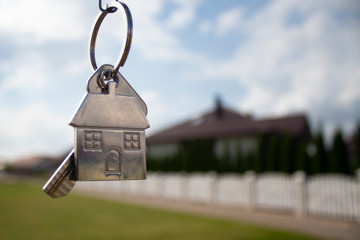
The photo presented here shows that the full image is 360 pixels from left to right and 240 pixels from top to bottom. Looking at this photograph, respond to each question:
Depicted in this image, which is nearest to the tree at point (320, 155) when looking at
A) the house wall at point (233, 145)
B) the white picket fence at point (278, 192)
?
the white picket fence at point (278, 192)

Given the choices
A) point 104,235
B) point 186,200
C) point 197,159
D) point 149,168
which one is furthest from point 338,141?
point 149,168

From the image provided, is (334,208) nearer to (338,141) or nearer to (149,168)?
(338,141)

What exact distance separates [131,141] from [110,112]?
4.0 inches

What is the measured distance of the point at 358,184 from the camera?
35.5 ft

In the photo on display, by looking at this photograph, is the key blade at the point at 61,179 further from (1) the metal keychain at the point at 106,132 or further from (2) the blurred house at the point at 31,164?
(2) the blurred house at the point at 31,164

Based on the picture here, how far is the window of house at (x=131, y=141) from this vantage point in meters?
0.92

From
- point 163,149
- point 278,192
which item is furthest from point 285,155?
point 163,149

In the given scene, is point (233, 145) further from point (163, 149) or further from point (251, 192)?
point (251, 192)

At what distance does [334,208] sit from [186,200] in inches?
303

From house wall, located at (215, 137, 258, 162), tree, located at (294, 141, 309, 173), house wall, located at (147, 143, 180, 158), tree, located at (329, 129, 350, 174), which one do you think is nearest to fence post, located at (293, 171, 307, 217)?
tree, located at (329, 129, 350, 174)

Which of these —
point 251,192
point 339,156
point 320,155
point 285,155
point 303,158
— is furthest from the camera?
point 285,155

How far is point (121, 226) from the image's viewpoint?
9805mm

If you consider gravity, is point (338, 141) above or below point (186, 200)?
above

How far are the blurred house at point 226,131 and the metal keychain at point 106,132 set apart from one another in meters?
20.9
